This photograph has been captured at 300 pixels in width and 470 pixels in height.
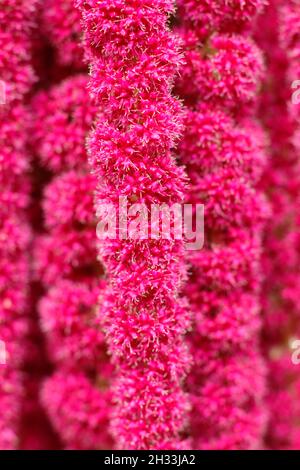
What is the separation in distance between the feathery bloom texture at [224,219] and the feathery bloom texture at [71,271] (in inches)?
7.8

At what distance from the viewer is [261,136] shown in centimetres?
142

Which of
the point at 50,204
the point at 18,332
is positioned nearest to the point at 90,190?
the point at 50,204

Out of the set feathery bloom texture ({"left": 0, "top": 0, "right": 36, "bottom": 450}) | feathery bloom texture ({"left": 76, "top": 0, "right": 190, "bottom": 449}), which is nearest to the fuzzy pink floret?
feathery bloom texture ({"left": 76, "top": 0, "right": 190, "bottom": 449})

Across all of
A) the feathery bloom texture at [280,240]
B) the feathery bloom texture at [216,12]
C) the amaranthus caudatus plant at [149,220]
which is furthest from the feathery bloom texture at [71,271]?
the feathery bloom texture at [280,240]

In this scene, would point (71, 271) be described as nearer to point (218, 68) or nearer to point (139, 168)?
point (139, 168)

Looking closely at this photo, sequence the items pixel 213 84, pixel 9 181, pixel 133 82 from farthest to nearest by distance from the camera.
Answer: pixel 9 181 → pixel 213 84 → pixel 133 82

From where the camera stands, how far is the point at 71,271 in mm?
1441

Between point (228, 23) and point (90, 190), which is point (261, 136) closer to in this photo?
point (228, 23)

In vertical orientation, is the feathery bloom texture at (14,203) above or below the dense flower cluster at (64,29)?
below

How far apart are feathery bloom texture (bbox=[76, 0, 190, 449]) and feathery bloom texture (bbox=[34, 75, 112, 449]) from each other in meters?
0.14

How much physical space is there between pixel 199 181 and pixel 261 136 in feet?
0.60

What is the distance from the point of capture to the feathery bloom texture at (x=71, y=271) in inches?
54.3

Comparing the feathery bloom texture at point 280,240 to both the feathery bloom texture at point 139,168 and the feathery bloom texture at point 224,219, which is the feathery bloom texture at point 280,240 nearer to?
the feathery bloom texture at point 224,219

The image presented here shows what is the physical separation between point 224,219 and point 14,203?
43 centimetres
